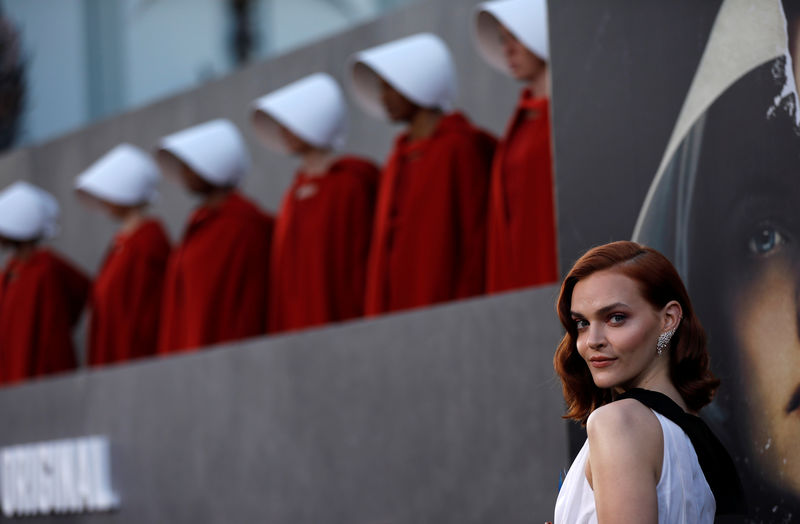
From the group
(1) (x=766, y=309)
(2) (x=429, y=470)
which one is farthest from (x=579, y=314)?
(2) (x=429, y=470)

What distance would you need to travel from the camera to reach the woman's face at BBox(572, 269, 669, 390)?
5.61ft

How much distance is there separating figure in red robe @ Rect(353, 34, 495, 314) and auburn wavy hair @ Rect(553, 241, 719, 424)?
2.40 meters

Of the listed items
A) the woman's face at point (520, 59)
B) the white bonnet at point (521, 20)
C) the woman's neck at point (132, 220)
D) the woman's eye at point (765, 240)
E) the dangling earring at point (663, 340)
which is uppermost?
the white bonnet at point (521, 20)

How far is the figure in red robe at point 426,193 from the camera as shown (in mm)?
4242

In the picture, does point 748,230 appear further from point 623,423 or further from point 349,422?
Result: point 349,422

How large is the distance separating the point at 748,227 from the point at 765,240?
4cm

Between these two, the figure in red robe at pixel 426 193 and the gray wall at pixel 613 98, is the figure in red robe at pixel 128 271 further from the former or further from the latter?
the gray wall at pixel 613 98

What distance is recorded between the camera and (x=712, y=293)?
91.7 inches

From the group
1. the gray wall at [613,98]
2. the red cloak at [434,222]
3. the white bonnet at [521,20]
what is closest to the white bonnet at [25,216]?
the red cloak at [434,222]

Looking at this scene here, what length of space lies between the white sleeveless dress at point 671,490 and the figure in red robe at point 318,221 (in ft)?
10.2

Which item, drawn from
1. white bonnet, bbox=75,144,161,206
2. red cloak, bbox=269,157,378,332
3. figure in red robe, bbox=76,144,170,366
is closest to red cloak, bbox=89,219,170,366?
figure in red robe, bbox=76,144,170,366

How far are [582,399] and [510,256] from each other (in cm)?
213

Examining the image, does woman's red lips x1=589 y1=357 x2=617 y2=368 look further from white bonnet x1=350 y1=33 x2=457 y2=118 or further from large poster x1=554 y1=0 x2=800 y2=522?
white bonnet x1=350 y1=33 x2=457 y2=118

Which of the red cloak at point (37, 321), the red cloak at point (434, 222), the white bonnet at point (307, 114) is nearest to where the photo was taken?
the red cloak at point (434, 222)
